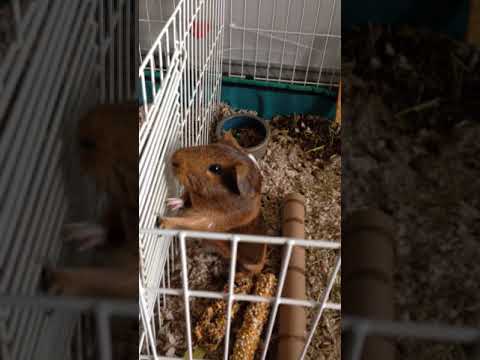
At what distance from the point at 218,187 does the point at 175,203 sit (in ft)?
0.19

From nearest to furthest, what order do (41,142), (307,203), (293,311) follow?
(41,142) < (307,203) < (293,311)

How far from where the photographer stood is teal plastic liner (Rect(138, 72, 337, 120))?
0.96ft

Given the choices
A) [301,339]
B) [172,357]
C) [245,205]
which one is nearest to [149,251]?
[245,205]

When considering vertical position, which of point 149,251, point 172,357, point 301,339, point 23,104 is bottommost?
point 172,357

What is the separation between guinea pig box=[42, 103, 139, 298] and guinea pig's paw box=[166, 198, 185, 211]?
222 millimetres

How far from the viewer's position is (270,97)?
31cm

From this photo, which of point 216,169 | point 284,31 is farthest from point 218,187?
point 284,31

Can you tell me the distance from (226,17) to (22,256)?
1.26 ft

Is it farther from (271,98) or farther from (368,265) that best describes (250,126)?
(368,265)

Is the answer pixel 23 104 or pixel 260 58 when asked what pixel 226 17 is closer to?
pixel 260 58

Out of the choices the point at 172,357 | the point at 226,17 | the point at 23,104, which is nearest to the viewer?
the point at 23,104

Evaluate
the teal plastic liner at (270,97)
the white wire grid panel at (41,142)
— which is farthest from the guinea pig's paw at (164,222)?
the white wire grid panel at (41,142)

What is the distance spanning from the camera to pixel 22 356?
0.39 feet

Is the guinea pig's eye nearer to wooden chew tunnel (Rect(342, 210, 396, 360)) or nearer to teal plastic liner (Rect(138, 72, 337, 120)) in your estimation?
teal plastic liner (Rect(138, 72, 337, 120))
